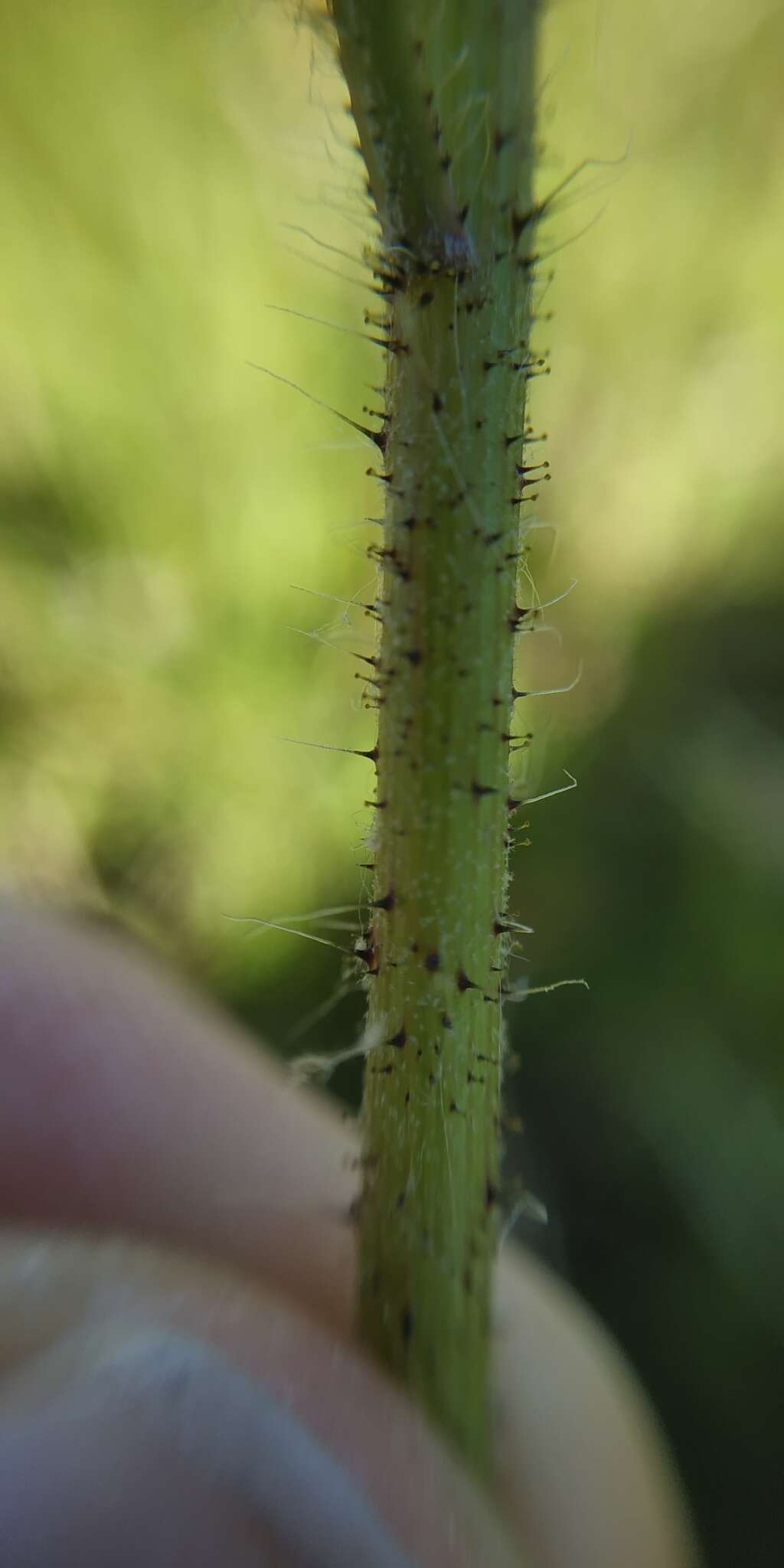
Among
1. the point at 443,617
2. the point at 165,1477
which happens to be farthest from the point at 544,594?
the point at 165,1477

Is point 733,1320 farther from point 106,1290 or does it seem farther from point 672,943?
point 106,1290

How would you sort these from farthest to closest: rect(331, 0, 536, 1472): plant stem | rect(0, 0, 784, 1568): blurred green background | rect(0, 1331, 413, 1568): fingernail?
rect(0, 0, 784, 1568): blurred green background
rect(0, 1331, 413, 1568): fingernail
rect(331, 0, 536, 1472): plant stem

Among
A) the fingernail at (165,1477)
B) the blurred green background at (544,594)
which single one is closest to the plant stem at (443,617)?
the fingernail at (165,1477)

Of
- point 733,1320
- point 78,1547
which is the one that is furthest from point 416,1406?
point 733,1320

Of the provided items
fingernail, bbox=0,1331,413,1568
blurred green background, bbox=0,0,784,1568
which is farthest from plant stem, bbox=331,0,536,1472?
blurred green background, bbox=0,0,784,1568

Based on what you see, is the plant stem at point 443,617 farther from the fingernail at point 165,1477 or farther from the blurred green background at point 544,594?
the blurred green background at point 544,594

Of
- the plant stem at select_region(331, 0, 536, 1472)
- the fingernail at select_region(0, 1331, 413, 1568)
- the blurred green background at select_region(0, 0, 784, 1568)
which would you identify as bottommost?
the fingernail at select_region(0, 1331, 413, 1568)

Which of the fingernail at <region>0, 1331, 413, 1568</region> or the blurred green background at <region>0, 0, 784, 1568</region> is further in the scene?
the blurred green background at <region>0, 0, 784, 1568</region>

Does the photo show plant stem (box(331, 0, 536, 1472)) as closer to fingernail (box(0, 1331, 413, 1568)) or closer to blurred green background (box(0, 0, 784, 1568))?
fingernail (box(0, 1331, 413, 1568))
